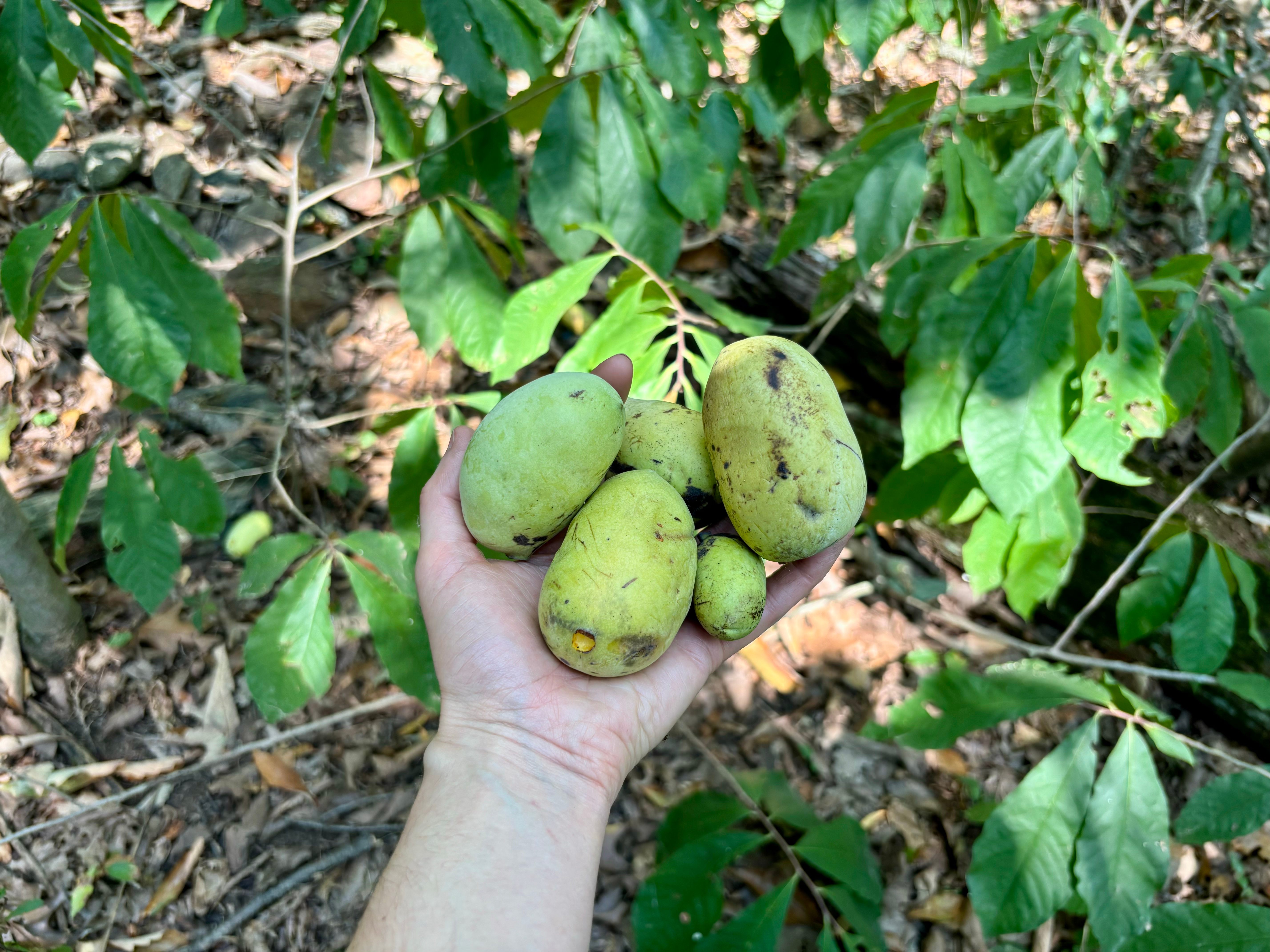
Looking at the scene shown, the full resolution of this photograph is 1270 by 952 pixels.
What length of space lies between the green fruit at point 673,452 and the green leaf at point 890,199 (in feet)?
1.84

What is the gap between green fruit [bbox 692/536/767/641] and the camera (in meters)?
1.22

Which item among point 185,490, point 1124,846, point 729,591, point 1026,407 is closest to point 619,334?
point 729,591

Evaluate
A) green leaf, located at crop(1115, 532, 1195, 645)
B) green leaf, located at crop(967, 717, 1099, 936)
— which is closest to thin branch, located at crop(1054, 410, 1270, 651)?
green leaf, located at crop(1115, 532, 1195, 645)

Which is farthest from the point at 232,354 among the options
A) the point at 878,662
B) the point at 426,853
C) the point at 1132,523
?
the point at 1132,523

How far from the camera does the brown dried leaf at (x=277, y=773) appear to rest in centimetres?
201

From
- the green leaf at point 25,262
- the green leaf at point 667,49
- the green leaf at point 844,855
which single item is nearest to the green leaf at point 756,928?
the green leaf at point 844,855

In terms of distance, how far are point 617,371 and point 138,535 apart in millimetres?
1078

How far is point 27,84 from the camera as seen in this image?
1.39 m

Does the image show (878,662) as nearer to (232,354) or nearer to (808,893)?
(808,893)

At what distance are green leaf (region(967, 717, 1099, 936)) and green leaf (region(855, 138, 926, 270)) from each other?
3.40ft

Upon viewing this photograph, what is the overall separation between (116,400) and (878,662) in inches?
99.4

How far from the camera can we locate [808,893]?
1.98 m

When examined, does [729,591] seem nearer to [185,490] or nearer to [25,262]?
[185,490]

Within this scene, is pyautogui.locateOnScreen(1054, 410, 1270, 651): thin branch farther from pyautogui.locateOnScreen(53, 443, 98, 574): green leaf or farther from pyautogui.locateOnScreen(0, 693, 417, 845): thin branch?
pyautogui.locateOnScreen(53, 443, 98, 574): green leaf
